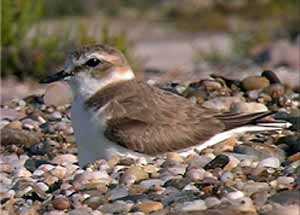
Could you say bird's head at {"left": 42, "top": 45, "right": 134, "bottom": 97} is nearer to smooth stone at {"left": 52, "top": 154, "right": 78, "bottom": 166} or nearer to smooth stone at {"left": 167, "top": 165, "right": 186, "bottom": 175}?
smooth stone at {"left": 52, "top": 154, "right": 78, "bottom": 166}

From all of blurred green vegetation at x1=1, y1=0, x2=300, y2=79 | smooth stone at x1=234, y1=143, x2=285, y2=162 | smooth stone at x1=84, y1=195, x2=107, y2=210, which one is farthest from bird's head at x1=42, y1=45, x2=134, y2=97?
blurred green vegetation at x1=1, y1=0, x2=300, y2=79

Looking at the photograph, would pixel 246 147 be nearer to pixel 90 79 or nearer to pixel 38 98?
pixel 90 79

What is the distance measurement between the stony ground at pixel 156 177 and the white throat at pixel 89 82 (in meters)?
0.51

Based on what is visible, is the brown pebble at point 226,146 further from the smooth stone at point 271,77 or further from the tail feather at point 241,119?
the smooth stone at point 271,77

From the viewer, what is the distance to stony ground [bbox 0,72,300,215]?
624 centimetres

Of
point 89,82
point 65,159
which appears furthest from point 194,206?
point 65,159

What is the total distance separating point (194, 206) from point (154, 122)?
133 cm

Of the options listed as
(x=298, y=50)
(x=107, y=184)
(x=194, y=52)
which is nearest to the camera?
(x=107, y=184)

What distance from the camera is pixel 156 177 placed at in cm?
689

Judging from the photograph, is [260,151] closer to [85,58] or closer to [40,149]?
[85,58]

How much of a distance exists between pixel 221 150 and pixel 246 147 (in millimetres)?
171

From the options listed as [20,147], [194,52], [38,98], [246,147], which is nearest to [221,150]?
[246,147]

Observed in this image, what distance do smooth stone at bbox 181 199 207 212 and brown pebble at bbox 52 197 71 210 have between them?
715mm

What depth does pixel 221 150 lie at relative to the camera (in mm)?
7555
